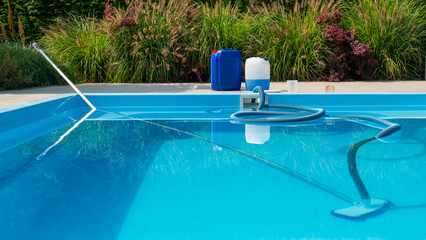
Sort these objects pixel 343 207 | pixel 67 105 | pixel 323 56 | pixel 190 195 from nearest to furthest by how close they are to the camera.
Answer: pixel 343 207 < pixel 190 195 < pixel 67 105 < pixel 323 56

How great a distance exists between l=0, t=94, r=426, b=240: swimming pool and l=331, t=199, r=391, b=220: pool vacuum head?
4 centimetres

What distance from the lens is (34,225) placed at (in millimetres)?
1483

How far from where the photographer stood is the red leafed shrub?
21.3ft

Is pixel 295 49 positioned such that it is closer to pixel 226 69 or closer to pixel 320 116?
pixel 226 69

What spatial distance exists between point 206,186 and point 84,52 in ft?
18.0

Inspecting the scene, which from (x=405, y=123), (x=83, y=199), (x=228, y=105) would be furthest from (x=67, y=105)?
(x=405, y=123)

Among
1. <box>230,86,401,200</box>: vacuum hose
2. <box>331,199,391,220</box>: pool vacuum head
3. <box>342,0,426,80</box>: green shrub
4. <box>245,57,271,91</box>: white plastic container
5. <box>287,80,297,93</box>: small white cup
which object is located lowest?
<box>331,199,391,220</box>: pool vacuum head

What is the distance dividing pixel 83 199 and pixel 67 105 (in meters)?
2.87

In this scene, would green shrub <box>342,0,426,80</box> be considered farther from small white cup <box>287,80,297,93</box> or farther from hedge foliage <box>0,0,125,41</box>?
hedge foliage <box>0,0,125,41</box>

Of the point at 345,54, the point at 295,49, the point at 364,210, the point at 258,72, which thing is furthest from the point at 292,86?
the point at 364,210

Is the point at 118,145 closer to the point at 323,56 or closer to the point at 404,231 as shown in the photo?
the point at 404,231

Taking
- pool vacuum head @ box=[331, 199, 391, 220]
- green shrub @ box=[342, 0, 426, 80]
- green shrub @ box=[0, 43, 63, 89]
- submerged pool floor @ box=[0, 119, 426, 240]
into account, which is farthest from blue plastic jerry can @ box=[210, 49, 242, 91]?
pool vacuum head @ box=[331, 199, 391, 220]

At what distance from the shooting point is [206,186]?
1.91 metres

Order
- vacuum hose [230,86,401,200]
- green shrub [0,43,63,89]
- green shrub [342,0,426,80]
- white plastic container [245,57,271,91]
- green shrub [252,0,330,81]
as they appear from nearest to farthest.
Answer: vacuum hose [230,86,401,200] → white plastic container [245,57,271,91] → green shrub [0,43,63,89] → green shrub [252,0,330,81] → green shrub [342,0,426,80]
